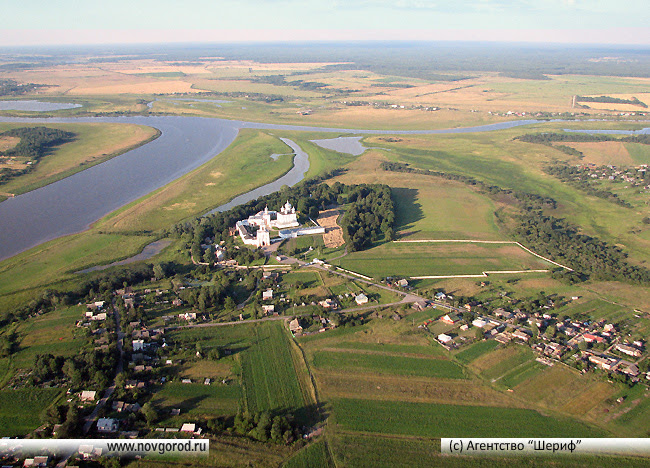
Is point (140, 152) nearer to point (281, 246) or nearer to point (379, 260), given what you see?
point (281, 246)

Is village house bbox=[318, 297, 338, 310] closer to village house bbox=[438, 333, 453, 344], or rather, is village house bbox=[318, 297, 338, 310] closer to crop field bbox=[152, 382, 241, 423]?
village house bbox=[438, 333, 453, 344]

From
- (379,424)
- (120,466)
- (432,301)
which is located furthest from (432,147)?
(120,466)

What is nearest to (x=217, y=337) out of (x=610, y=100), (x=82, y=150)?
(x=82, y=150)

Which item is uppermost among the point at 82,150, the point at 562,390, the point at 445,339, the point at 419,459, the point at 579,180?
the point at 82,150

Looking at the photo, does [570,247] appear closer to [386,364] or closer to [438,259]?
[438,259]

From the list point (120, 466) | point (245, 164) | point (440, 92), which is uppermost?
point (440, 92)

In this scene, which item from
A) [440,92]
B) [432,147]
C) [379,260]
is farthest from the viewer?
[440,92]
